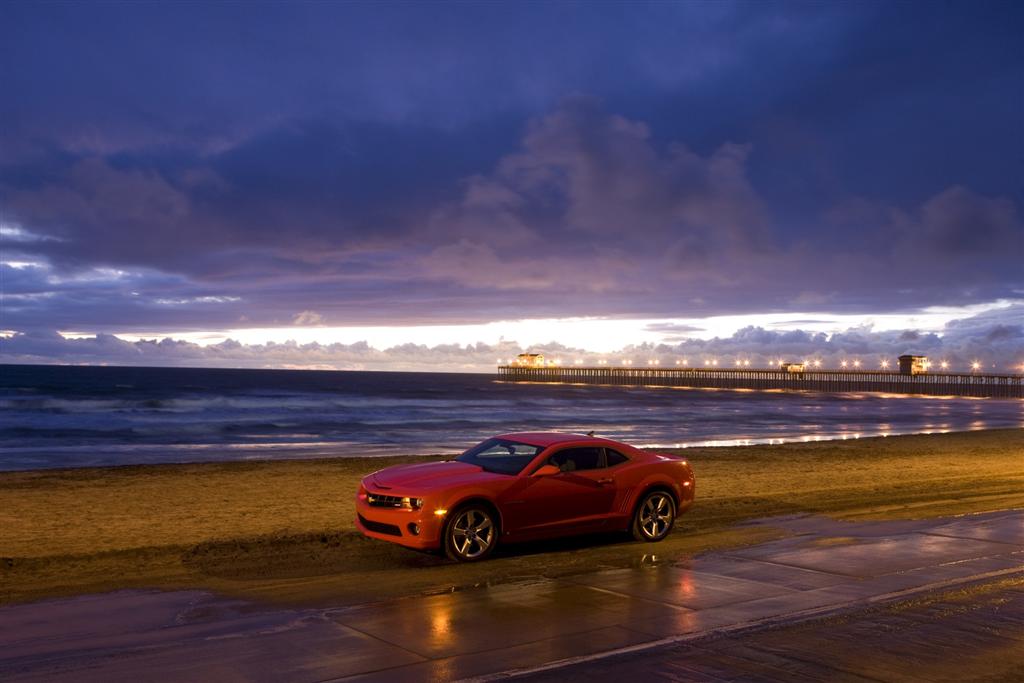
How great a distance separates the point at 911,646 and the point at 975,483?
47.5ft

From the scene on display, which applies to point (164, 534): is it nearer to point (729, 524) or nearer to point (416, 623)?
point (416, 623)

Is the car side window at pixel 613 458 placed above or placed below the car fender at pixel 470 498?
above

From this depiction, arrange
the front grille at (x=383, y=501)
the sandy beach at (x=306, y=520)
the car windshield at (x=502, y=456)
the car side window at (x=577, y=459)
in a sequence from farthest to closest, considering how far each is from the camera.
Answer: the car side window at (x=577, y=459)
the car windshield at (x=502, y=456)
the front grille at (x=383, y=501)
the sandy beach at (x=306, y=520)

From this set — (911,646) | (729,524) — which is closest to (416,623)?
(911,646)

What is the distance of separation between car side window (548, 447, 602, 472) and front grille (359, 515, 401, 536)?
2.17 meters

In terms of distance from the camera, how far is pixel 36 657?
691 cm

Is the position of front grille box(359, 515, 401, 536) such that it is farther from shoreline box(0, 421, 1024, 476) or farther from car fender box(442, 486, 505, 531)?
shoreline box(0, 421, 1024, 476)

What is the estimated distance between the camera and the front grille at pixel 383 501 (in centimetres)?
1070

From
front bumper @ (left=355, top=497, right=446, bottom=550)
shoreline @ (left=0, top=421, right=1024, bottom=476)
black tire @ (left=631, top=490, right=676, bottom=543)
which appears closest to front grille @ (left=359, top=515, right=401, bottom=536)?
front bumper @ (left=355, top=497, right=446, bottom=550)

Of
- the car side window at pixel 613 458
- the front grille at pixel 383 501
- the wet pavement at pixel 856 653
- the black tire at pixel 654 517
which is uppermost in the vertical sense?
the car side window at pixel 613 458

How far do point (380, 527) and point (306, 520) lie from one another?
13.4ft

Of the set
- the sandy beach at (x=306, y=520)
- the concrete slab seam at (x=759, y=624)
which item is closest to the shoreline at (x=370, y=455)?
the sandy beach at (x=306, y=520)

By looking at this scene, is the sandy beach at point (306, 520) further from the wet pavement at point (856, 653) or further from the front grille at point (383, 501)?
the wet pavement at point (856, 653)

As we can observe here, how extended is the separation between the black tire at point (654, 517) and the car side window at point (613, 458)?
59 centimetres
